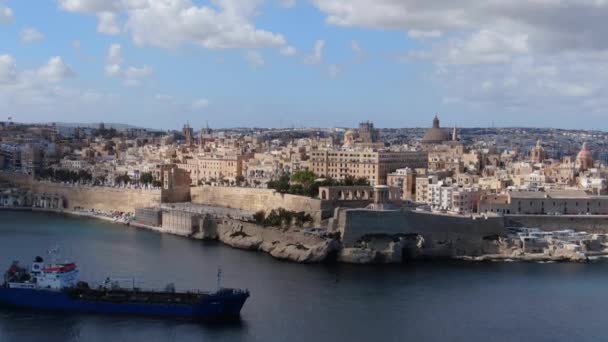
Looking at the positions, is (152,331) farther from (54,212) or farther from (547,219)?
(54,212)

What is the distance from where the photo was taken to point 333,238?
22.4 meters

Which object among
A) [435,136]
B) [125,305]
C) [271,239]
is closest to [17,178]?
[271,239]

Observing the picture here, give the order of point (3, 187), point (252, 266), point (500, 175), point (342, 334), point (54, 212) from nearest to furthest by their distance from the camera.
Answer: point (342, 334), point (252, 266), point (500, 175), point (54, 212), point (3, 187)

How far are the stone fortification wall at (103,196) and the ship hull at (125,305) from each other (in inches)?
631

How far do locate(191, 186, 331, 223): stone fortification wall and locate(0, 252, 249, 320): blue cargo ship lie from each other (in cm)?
965

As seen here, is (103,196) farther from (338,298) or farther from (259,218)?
A: (338,298)

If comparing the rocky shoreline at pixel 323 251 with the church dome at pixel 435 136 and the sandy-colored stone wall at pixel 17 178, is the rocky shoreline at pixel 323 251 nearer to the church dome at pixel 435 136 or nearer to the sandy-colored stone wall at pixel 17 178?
the sandy-colored stone wall at pixel 17 178

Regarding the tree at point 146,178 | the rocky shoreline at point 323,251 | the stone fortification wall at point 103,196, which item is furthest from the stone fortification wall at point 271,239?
the tree at point 146,178

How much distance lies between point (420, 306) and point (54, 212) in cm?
2212

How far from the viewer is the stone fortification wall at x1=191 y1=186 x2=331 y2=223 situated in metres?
25.5

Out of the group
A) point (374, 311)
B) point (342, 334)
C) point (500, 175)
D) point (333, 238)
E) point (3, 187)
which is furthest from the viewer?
point (3, 187)

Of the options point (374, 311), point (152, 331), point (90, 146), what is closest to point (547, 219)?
point (374, 311)

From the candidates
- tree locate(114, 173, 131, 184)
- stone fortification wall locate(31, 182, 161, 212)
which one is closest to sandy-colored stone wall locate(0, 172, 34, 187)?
stone fortification wall locate(31, 182, 161, 212)

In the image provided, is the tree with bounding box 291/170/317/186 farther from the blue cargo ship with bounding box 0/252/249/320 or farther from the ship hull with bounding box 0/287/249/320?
the ship hull with bounding box 0/287/249/320
